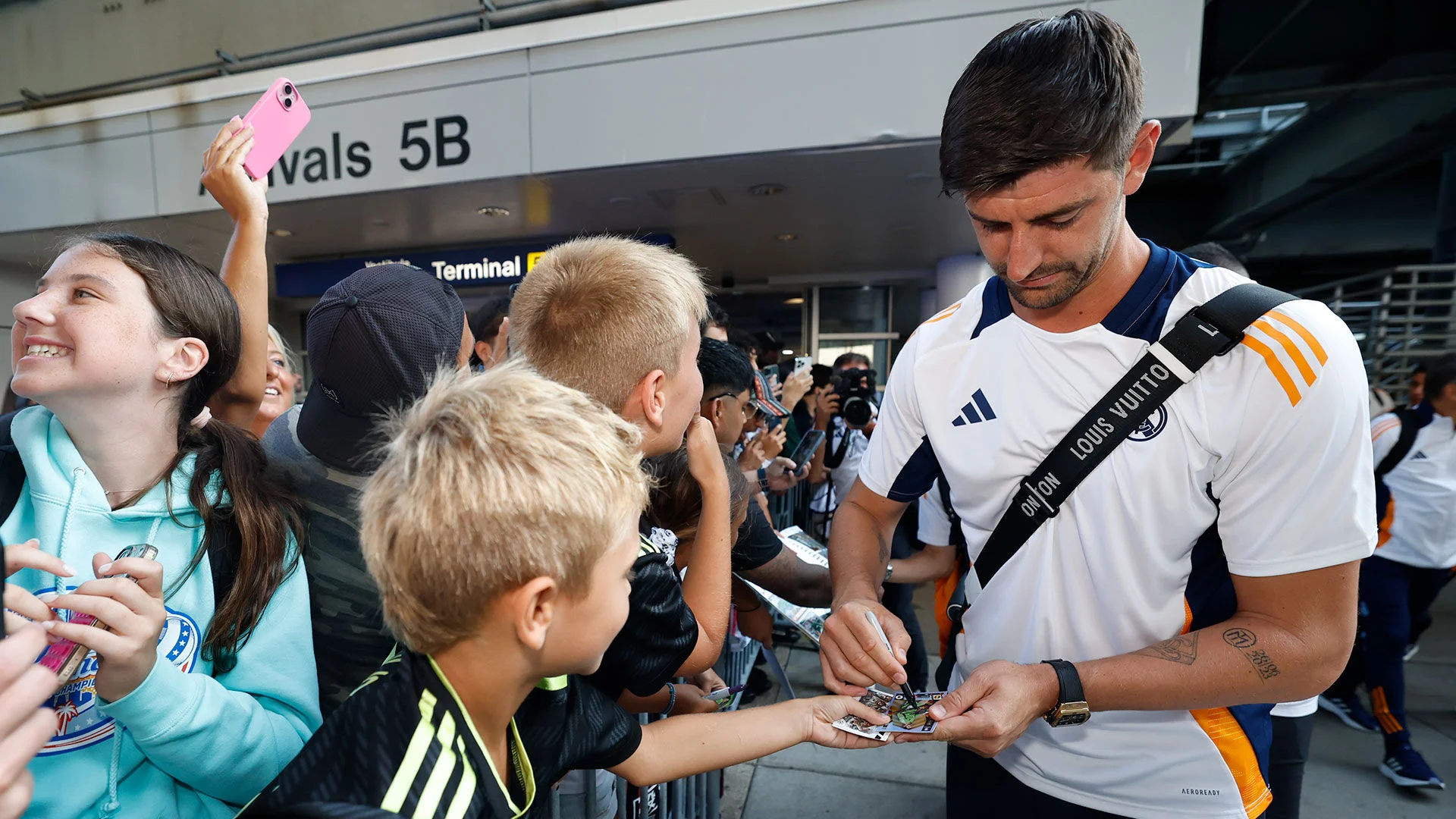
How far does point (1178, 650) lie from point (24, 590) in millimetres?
1901

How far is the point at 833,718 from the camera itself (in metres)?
1.45

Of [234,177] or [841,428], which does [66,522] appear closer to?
[234,177]

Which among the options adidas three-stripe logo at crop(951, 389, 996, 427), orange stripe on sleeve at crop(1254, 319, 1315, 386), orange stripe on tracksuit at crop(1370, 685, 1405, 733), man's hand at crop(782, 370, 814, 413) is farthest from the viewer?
man's hand at crop(782, 370, 814, 413)

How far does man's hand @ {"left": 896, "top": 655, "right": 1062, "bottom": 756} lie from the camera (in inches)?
49.2

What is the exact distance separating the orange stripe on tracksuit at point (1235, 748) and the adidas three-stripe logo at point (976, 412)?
0.54 m

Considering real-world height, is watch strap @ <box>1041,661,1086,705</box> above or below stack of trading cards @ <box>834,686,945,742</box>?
above

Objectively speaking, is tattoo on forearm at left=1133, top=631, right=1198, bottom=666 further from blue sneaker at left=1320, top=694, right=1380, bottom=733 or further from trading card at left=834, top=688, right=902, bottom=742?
blue sneaker at left=1320, top=694, right=1380, bottom=733

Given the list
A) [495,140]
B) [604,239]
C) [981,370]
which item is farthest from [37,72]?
[981,370]

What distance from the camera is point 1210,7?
297 inches

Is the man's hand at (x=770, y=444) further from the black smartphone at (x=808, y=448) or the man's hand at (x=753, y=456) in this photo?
the black smartphone at (x=808, y=448)

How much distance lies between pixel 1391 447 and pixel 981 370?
3.90 meters

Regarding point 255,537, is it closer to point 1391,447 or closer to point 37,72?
point 1391,447

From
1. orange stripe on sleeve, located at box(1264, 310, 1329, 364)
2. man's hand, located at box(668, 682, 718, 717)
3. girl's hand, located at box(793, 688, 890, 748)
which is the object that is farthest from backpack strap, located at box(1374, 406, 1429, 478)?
man's hand, located at box(668, 682, 718, 717)

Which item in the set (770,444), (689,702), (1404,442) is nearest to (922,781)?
(770,444)
